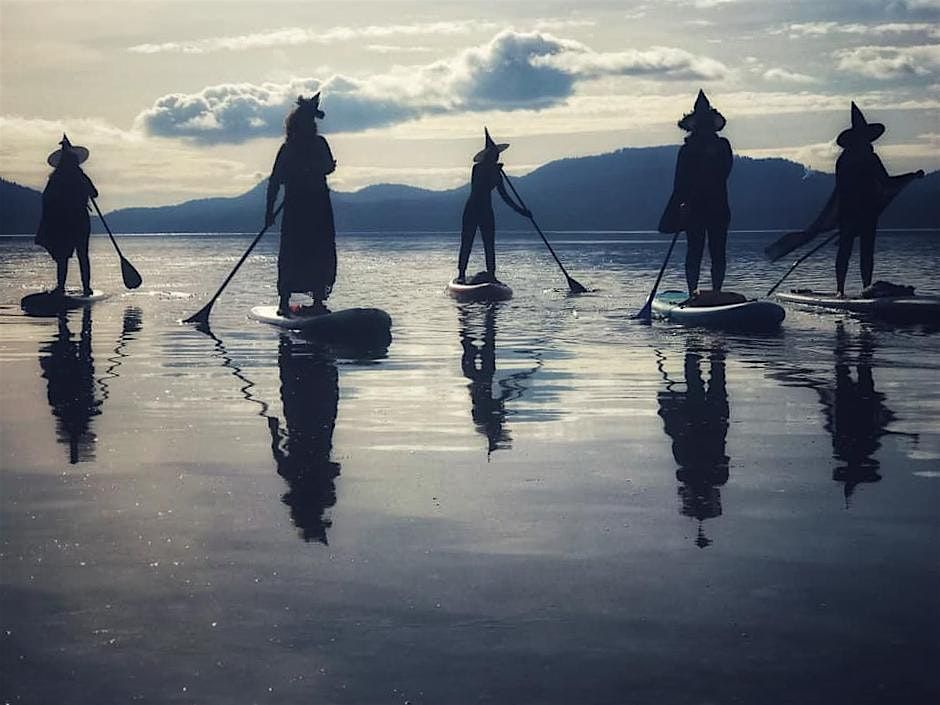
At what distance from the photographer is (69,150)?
24578 millimetres

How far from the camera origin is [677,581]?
19.1 ft

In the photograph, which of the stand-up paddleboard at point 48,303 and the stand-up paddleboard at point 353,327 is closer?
the stand-up paddleboard at point 353,327

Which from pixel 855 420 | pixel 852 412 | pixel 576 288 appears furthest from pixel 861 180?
pixel 855 420

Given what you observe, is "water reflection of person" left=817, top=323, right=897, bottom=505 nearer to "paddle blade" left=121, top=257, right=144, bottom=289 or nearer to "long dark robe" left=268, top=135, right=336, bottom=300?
"long dark robe" left=268, top=135, right=336, bottom=300

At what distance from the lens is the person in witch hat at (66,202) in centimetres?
2448

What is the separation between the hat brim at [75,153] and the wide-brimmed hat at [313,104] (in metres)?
8.35

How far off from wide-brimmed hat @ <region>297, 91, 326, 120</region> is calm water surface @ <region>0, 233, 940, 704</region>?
4.16 metres

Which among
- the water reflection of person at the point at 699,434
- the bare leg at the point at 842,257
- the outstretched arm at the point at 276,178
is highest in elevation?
the outstretched arm at the point at 276,178

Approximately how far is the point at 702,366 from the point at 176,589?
9.39 metres

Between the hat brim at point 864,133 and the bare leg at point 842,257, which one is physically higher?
the hat brim at point 864,133

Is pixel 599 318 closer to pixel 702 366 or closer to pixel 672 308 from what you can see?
pixel 672 308

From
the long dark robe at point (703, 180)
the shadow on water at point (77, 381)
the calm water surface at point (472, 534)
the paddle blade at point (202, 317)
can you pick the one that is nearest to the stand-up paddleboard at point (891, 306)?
the long dark robe at point (703, 180)

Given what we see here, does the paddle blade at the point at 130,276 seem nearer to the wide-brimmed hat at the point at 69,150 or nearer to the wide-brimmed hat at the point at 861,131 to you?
the wide-brimmed hat at the point at 69,150

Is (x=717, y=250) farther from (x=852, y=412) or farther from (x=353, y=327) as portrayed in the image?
(x=852, y=412)
